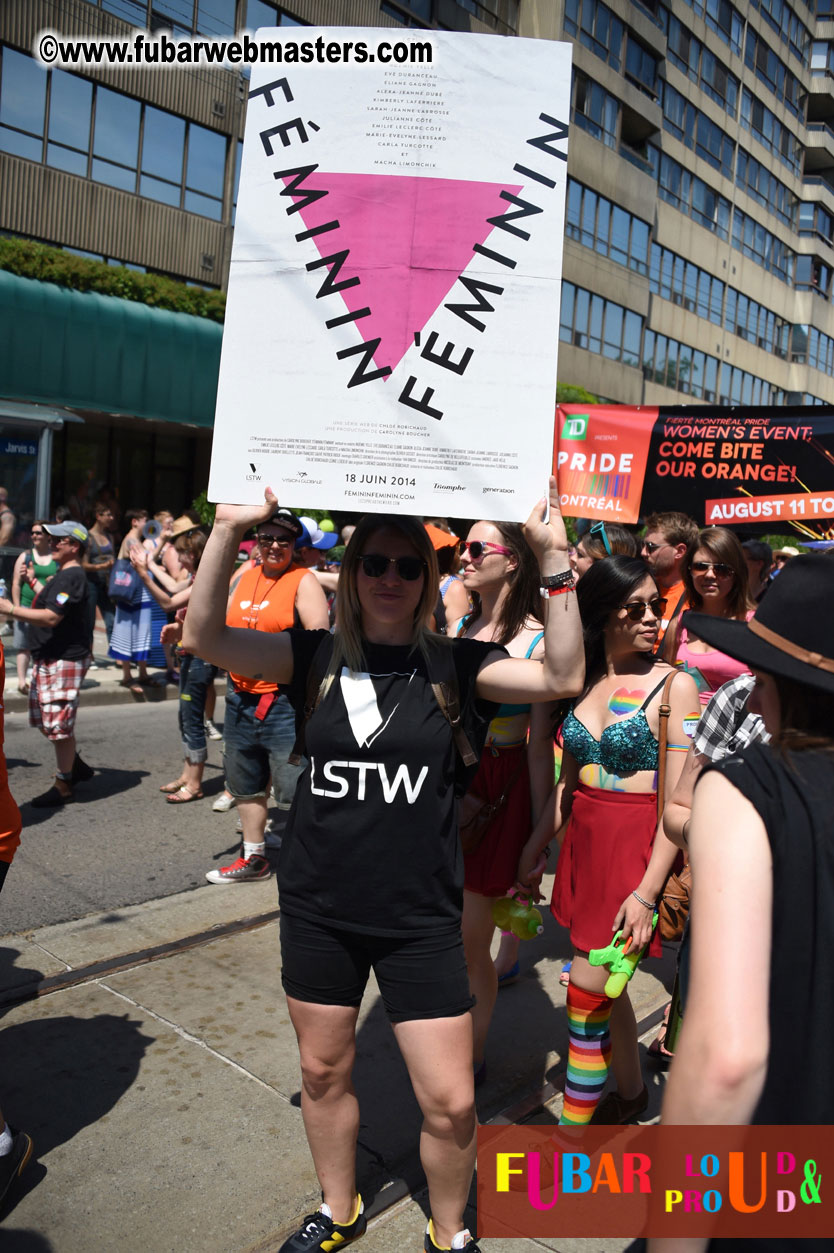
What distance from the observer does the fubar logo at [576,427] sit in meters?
8.03

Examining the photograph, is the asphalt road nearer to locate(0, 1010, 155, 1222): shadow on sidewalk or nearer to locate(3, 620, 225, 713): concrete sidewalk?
locate(0, 1010, 155, 1222): shadow on sidewalk

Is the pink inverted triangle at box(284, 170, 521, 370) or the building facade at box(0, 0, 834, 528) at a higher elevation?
the building facade at box(0, 0, 834, 528)

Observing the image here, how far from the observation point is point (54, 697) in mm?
6766

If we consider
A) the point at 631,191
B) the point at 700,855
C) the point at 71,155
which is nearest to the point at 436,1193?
the point at 700,855

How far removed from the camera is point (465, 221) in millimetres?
2344

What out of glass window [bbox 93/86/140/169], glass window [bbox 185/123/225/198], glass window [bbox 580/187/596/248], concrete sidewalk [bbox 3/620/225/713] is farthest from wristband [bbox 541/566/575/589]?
glass window [bbox 580/187/596/248]

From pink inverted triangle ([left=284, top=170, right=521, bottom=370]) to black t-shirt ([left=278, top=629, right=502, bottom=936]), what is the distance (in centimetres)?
84

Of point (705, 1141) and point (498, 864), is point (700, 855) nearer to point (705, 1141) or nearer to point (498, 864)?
point (705, 1141)

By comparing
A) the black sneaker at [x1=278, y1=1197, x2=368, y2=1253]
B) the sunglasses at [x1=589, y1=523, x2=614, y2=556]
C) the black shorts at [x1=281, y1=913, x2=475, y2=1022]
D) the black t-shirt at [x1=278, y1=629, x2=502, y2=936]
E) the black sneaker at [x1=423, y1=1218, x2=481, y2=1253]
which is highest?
the sunglasses at [x1=589, y1=523, x2=614, y2=556]

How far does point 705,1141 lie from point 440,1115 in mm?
1274

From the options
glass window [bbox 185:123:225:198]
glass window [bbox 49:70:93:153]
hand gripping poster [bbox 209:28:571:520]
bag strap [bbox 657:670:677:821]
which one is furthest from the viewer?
glass window [bbox 185:123:225:198]

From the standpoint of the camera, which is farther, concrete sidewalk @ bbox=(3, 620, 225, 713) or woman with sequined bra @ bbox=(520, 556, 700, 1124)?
concrete sidewalk @ bbox=(3, 620, 225, 713)

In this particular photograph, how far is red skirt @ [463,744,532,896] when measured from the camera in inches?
131

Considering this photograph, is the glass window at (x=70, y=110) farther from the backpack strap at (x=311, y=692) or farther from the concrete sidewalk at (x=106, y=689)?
the backpack strap at (x=311, y=692)
